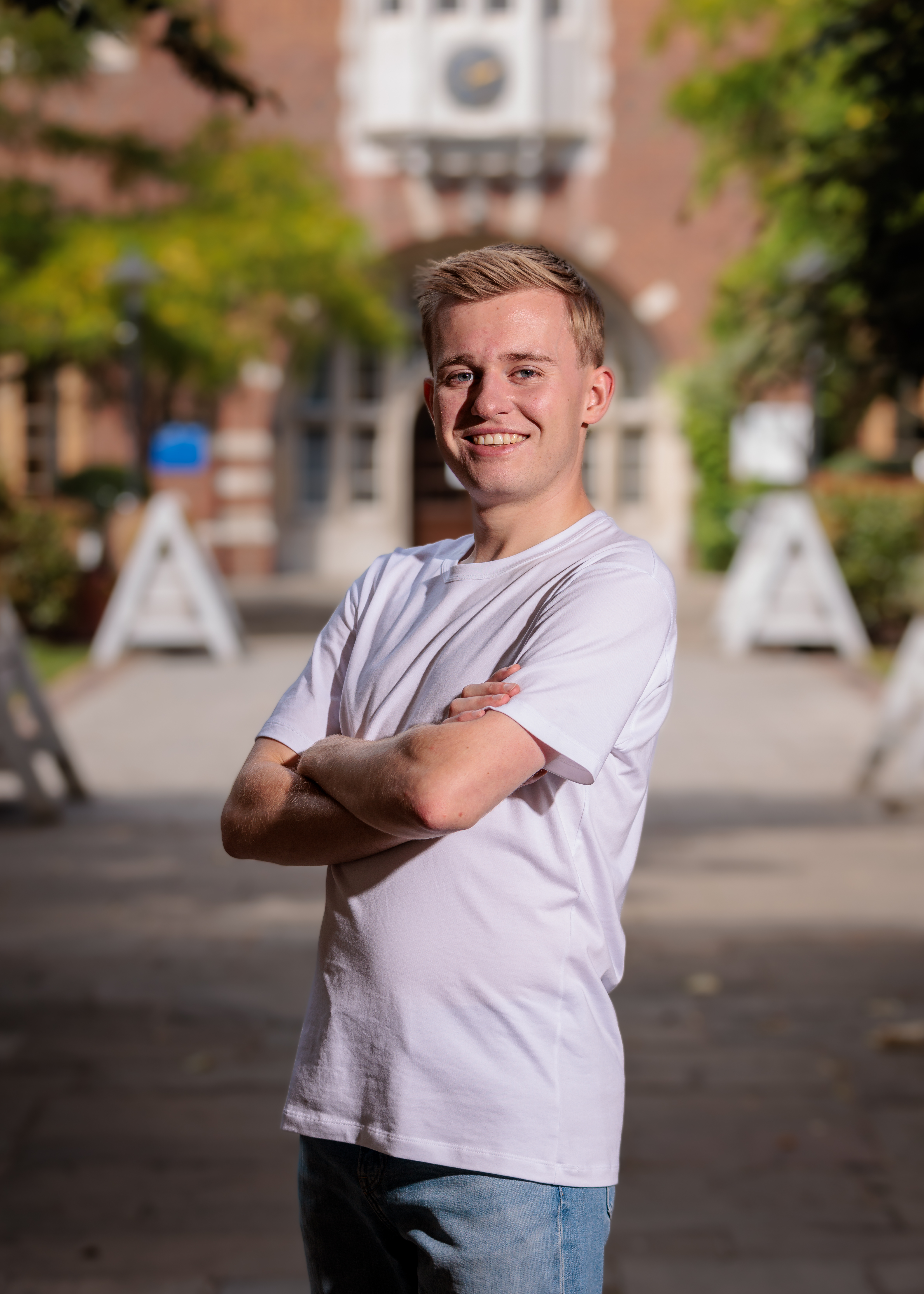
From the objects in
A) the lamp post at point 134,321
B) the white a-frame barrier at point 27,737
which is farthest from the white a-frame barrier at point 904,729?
the lamp post at point 134,321

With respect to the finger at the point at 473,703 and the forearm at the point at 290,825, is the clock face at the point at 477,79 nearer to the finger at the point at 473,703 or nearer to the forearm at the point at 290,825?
the forearm at the point at 290,825

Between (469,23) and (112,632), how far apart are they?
36.4ft

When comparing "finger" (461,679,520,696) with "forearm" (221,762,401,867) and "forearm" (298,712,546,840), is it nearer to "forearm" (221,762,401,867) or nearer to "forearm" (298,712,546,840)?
"forearm" (298,712,546,840)

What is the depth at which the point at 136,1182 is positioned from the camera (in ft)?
11.3

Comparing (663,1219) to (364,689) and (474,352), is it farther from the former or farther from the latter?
(474,352)

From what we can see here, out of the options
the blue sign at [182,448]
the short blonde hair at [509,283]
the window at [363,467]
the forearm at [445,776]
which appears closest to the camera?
the forearm at [445,776]

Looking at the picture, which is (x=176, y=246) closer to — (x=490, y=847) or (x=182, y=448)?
(x=182, y=448)

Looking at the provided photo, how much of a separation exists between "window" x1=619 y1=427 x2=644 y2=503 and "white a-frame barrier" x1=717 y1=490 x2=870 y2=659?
9.29 meters

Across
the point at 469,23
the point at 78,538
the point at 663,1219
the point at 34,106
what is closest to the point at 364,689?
the point at 663,1219

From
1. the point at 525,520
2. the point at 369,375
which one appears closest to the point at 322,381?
the point at 369,375

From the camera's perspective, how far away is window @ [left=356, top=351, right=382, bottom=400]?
22.3 metres

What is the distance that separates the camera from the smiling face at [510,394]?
1679 millimetres

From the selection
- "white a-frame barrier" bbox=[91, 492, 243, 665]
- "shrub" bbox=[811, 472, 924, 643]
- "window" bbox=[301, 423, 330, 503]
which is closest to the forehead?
"white a-frame barrier" bbox=[91, 492, 243, 665]

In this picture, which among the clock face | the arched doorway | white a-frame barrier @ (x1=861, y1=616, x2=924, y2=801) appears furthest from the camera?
the arched doorway
